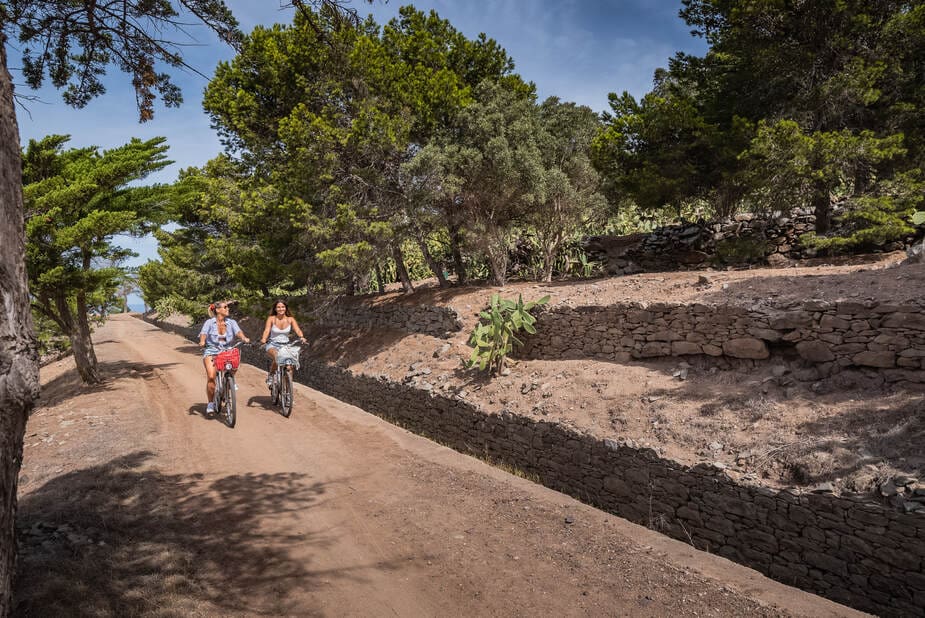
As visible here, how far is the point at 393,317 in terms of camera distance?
16.3m

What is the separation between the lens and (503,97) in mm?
14977

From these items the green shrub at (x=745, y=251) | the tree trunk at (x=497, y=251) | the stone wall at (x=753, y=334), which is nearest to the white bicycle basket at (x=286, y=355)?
the stone wall at (x=753, y=334)

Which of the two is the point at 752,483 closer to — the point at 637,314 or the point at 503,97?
the point at 637,314

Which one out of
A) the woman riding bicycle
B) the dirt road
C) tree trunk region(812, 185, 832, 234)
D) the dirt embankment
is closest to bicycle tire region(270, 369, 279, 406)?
the woman riding bicycle

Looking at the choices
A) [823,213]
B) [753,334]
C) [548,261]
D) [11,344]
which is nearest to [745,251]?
[823,213]

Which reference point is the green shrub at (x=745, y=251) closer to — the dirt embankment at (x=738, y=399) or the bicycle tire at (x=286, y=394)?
the dirt embankment at (x=738, y=399)

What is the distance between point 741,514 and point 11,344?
701 centimetres

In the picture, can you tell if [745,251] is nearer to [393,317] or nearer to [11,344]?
[393,317]

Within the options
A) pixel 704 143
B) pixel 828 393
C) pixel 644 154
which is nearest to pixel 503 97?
pixel 644 154

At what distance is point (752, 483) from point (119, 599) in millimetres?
6205

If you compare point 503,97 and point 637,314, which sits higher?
point 503,97

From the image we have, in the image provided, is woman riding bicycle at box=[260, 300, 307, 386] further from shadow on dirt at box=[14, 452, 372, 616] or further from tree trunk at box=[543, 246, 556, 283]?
tree trunk at box=[543, 246, 556, 283]

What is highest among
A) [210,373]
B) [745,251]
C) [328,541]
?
[745,251]

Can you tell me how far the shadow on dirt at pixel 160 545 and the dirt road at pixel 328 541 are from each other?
15 mm
